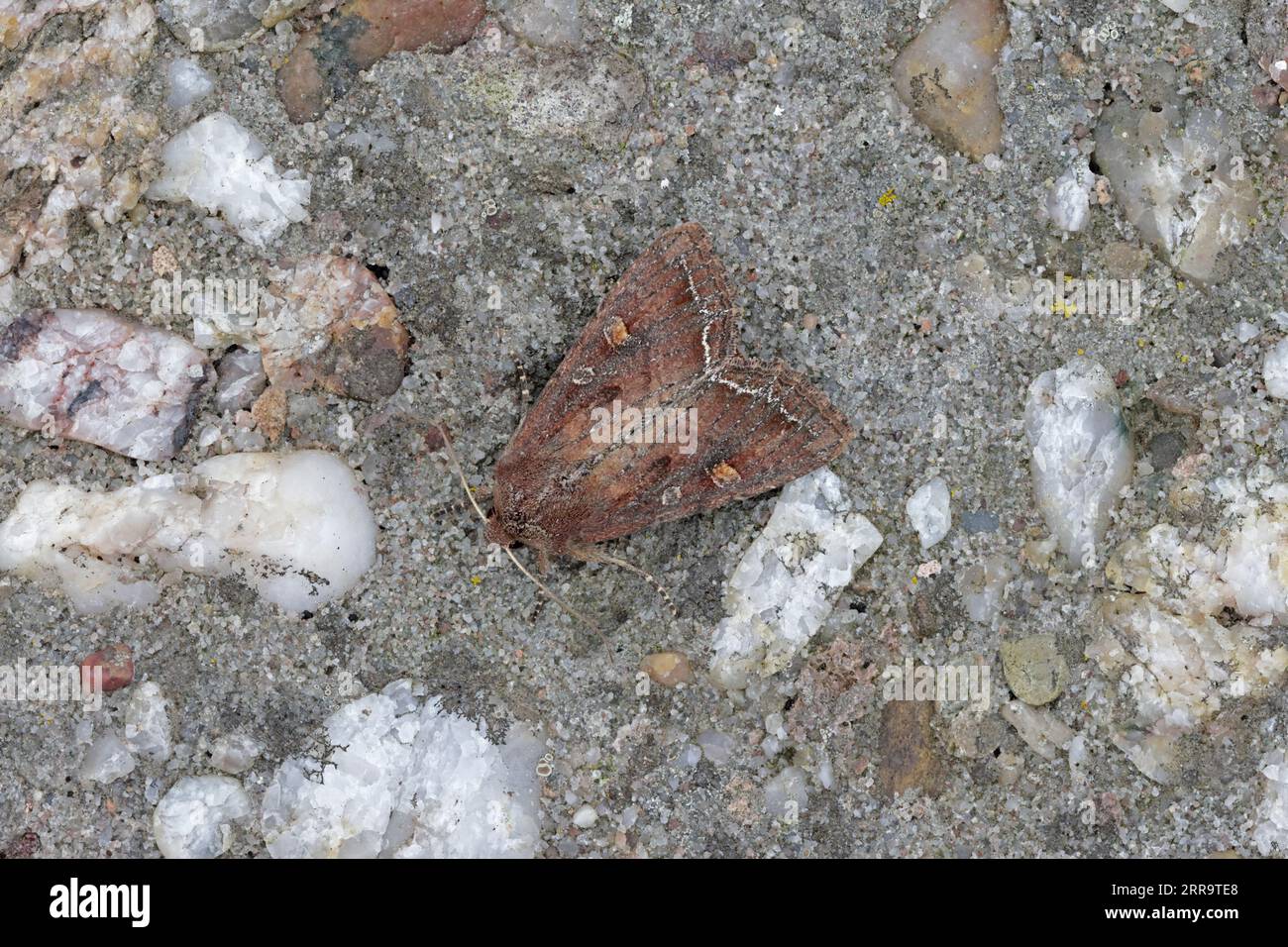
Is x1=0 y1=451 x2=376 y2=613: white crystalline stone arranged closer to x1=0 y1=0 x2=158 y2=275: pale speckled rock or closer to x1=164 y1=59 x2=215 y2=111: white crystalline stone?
x1=0 y1=0 x2=158 y2=275: pale speckled rock

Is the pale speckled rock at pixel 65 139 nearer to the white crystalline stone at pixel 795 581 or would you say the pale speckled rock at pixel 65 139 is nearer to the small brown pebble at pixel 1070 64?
the white crystalline stone at pixel 795 581

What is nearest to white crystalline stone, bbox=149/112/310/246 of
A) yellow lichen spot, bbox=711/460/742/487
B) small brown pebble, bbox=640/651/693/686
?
yellow lichen spot, bbox=711/460/742/487

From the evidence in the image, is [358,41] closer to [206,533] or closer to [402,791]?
[206,533]

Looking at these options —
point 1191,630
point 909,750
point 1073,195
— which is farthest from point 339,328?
point 1191,630

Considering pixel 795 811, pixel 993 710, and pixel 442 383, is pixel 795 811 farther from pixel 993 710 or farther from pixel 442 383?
pixel 442 383

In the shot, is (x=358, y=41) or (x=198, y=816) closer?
(x=198, y=816)

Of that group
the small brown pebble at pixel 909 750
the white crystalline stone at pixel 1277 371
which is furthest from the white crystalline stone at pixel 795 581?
the white crystalline stone at pixel 1277 371

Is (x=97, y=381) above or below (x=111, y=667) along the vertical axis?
above
